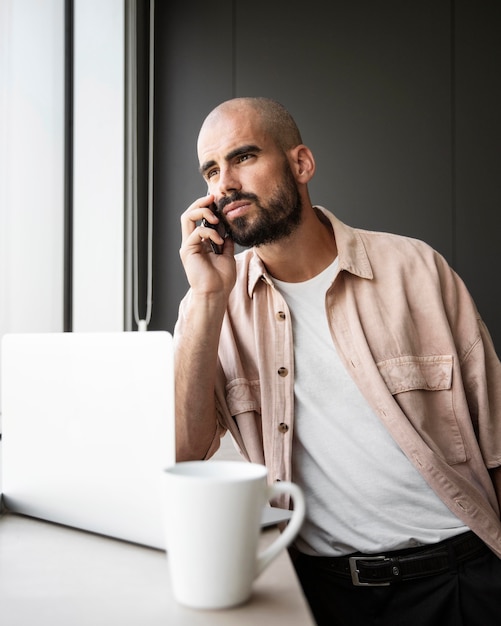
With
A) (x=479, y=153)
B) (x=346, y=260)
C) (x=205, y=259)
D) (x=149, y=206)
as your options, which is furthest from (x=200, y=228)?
(x=479, y=153)

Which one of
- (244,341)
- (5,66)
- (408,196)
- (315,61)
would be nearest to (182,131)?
(315,61)

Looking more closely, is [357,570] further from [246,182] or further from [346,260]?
[246,182]

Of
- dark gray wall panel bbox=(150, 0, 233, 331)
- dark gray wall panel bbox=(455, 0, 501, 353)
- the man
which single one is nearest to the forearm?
the man

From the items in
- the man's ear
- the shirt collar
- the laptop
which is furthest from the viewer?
the man's ear

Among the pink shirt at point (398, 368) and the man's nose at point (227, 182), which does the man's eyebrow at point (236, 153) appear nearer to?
the man's nose at point (227, 182)

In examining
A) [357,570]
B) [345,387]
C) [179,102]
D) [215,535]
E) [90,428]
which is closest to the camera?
[215,535]

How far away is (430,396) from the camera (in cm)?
134

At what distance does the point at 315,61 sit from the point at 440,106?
2.18 ft

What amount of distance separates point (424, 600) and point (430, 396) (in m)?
0.38

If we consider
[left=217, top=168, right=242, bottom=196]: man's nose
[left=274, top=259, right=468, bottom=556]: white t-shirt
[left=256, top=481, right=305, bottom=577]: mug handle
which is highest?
[left=217, top=168, right=242, bottom=196]: man's nose

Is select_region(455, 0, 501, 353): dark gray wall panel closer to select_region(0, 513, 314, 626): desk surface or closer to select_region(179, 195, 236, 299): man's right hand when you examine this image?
select_region(179, 195, 236, 299): man's right hand

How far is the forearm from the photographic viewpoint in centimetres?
121

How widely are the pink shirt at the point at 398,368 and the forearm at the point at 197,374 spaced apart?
3.1 inches

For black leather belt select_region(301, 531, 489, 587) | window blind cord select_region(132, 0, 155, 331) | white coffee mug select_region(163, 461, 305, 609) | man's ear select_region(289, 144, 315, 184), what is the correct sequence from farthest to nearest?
window blind cord select_region(132, 0, 155, 331) < man's ear select_region(289, 144, 315, 184) < black leather belt select_region(301, 531, 489, 587) < white coffee mug select_region(163, 461, 305, 609)
